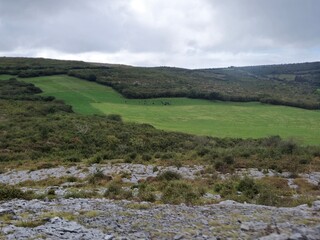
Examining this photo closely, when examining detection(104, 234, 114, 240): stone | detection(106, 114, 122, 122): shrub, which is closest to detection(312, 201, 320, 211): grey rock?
detection(104, 234, 114, 240): stone

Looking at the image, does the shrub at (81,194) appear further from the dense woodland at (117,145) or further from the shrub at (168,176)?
the dense woodland at (117,145)

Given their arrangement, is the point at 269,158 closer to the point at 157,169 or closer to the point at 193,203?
the point at 157,169

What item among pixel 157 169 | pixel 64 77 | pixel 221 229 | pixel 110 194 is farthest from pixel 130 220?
pixel 64 77

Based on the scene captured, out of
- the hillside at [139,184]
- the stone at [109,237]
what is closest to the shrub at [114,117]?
the hillside at [139,184]

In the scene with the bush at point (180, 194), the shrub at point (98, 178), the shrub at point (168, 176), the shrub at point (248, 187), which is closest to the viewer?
the bush at point (180, 194)

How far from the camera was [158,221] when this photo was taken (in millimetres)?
16031

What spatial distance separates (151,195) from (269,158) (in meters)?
20.8

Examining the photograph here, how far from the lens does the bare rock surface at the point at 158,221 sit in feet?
46.4

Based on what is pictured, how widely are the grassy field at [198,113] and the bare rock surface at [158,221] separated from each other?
4789 centimetres

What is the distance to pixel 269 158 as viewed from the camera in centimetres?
3903

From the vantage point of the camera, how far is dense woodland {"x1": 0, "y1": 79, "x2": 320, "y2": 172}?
39375 mm

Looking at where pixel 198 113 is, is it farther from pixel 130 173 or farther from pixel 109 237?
pixel 109 237

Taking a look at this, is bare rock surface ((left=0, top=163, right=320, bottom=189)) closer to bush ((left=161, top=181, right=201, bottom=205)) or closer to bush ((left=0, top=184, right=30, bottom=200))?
bush ((left=161, top=181, right=201, bottom=205))

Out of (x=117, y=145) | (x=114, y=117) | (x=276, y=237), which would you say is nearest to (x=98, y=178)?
(x=276, y=237)
